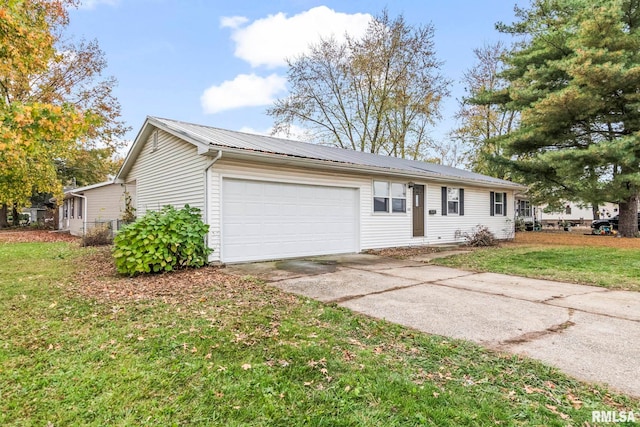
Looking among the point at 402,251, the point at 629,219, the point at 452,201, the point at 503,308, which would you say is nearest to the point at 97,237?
the point at 402,251

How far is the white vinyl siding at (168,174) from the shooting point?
8.42 meters

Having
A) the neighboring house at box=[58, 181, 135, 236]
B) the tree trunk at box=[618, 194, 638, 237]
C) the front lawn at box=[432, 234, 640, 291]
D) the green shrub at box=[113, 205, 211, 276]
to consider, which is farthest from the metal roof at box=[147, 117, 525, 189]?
the neighboring house at box=[58, 181, 135, 236]

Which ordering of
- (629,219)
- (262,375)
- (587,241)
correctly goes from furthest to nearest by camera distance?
1. (629,219)
2. (587,241)
3. (262,375)

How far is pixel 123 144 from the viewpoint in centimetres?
2428

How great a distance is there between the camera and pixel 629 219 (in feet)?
50.9

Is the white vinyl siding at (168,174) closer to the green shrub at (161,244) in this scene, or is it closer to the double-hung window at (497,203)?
the green shrub at (161,244)

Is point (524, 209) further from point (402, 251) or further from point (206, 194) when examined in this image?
point (206, 194)

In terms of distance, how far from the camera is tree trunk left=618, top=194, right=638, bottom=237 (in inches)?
604

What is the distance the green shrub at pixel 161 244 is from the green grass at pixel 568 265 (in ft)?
18.9

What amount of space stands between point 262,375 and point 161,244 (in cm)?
483

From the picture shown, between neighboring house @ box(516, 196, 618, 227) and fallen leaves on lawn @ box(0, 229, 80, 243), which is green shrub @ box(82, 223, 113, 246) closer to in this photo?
fallen leaves on lawn @ box(0, 229, 80, 243)

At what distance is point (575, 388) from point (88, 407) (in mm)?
3432

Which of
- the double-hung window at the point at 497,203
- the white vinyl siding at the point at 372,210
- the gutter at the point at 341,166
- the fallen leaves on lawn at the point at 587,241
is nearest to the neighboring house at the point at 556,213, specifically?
the fallen leaves on lawn at the point at 587,241

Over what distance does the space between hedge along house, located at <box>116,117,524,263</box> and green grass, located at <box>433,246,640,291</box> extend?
2.75 meters
